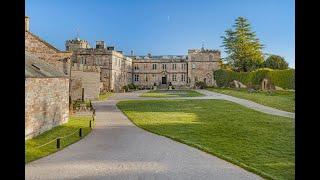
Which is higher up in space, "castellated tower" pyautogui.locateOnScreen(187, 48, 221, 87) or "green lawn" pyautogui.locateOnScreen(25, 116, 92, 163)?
"castellated tower" pyautogui.locateOnScreen(187, 48, 221, 87)

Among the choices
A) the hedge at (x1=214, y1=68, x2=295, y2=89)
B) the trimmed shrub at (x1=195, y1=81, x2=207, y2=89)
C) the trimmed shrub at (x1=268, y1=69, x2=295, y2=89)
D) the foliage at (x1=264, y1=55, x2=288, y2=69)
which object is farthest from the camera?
the trimmed shrub at (x1=195, y1=81, x2=207, y2=89)

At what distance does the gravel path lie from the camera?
11.0 metres

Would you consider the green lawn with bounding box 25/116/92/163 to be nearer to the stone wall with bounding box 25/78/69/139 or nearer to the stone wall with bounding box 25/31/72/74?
the stone wall with bounding box 25/78/69/139

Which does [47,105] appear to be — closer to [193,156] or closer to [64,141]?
[64,141]

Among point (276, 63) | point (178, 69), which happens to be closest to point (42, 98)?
point (276, 63)

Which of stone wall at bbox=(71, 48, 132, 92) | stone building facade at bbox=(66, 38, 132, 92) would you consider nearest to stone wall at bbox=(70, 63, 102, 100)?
stone building facade at bbox=(66, 38, 132, 92)

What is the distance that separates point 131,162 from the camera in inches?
502

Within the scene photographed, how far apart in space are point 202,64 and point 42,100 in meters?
70.4

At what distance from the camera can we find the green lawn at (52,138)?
1473cm

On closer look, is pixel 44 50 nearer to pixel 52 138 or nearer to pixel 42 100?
pixel 42 100

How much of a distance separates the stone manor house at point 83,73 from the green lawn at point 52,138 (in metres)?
0.41

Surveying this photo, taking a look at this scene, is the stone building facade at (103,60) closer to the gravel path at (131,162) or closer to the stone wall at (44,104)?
the stone wall at (44,104)

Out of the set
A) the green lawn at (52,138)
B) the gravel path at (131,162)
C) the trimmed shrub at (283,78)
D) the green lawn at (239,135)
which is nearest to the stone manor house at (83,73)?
the green lawn at (52,138)
